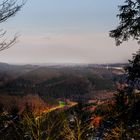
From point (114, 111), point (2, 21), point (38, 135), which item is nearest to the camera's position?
point (2, 21)

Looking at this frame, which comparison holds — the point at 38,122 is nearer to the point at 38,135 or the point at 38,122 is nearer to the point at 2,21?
the point at 38,135

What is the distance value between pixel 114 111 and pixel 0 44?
62.8ft

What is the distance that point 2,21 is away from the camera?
10469 mm

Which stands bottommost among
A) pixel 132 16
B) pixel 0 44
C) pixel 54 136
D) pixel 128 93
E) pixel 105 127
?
pixel 105 127

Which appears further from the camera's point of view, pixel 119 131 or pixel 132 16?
pixel 119 131

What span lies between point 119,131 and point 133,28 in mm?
9376

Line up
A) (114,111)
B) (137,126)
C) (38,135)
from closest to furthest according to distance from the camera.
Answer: (38,135) < (137,126) < (114,111)

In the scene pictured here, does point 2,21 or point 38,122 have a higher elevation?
point 2,21

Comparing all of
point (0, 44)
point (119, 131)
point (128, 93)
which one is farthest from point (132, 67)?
point (119, 131)

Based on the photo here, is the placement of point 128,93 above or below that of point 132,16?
below

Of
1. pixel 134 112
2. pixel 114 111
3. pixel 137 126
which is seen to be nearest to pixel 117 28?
pixel 134 112

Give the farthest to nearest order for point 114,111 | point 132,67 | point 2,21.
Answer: point 114,111 < point 132,67 < point 2,21

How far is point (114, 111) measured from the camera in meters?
29.0

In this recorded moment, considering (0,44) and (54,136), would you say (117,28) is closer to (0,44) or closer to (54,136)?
(54,136)
